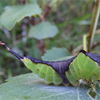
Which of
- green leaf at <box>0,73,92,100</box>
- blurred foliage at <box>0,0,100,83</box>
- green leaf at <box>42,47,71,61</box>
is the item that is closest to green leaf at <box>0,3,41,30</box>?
green leaf at <box>42,47,71,61</box>

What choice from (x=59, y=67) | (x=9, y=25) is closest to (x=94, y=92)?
(x=59, y=67)

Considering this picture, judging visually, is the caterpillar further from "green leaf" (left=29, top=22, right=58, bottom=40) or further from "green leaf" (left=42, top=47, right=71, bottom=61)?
"green leaf" (left=29, top=22, right=58, bottom=40)

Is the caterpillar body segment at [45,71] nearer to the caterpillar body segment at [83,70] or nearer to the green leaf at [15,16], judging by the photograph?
the caterpillar body segment at [83,70]

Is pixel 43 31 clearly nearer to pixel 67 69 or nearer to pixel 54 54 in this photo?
pixel 54 54

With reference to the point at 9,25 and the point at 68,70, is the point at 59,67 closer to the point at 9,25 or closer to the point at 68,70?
the point at 68,70

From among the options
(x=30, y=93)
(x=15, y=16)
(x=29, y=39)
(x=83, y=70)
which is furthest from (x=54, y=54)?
(x=29, y=39)

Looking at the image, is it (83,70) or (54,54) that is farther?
(54,54)

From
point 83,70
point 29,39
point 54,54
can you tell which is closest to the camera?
point 83,70
